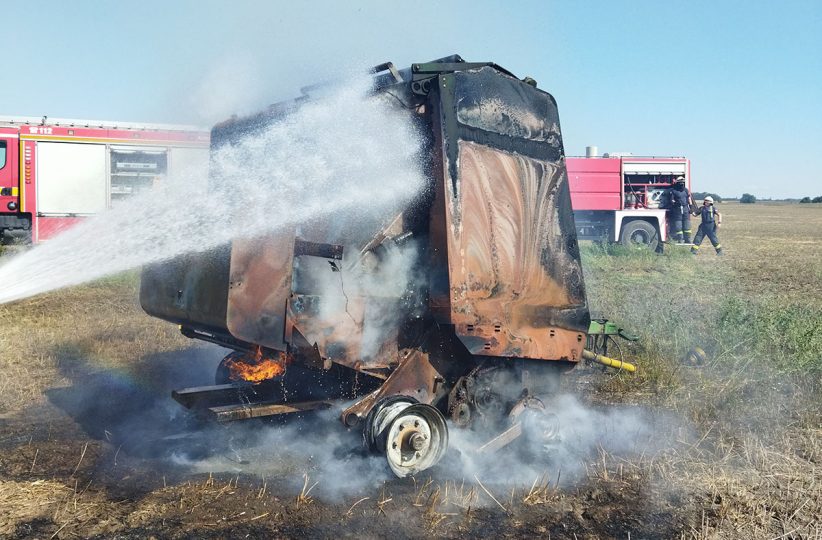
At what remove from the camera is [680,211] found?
19.5 meters

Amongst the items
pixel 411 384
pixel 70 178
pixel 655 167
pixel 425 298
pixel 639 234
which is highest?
pixel 655 167

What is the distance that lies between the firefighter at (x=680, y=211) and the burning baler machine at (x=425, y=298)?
603 inches

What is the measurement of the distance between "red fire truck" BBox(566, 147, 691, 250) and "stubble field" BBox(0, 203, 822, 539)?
41.5 ft

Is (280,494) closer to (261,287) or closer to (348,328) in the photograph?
(348,328)

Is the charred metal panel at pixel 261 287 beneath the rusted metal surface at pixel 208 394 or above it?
above

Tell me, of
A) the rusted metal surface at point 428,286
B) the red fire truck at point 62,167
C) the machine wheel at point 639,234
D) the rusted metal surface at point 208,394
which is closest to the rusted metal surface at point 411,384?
the rusted metal surface at point 428,286

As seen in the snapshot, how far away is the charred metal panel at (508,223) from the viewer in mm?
4547

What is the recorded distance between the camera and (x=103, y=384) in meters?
6.71

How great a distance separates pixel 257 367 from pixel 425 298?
134 cm

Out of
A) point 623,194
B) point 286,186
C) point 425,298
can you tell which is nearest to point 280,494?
point 425,298

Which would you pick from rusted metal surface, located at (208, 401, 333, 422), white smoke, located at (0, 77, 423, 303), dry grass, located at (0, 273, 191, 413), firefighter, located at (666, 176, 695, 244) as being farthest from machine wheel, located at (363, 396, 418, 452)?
firefighter, located at (666, 176, 695, 244)

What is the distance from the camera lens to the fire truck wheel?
4234mm

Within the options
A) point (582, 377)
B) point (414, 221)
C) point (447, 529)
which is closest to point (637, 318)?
point (582, 377)

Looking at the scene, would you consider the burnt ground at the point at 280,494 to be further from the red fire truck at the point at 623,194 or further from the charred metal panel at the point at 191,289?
the red fire truck at the point at 623,194
